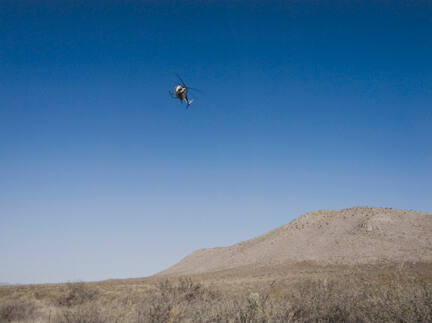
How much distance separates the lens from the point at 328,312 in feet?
29.1

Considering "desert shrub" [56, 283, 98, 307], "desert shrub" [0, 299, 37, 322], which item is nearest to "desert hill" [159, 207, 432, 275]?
"desert shrub" [56, 283, 98, 307]

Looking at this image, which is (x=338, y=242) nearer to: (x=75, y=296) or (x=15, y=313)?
(x=75, y=296)

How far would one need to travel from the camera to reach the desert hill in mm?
53219

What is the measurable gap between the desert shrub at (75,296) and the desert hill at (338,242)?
130 ft

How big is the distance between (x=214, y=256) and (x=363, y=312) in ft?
256

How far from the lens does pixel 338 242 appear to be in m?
62.5

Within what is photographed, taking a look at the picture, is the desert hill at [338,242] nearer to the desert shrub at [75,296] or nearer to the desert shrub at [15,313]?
the desert shrub at [75,296]

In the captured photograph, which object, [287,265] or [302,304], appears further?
[287,265]

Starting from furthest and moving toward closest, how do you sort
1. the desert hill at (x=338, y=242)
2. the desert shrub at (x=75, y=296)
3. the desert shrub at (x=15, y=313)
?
the desert hill at (x=338, y=242), the desert shrub at (x=75, y=296), the desert shrub at (x=15, y=313)

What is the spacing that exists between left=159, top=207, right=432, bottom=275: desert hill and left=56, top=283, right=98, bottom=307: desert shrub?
A: 39.7 metres

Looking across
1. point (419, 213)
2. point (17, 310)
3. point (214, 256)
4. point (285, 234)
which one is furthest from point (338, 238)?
point (17, 310)

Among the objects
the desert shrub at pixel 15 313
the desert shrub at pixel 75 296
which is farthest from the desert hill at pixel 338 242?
the desert shrub at pixel 15 313

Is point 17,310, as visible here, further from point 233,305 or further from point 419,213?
point 419,213

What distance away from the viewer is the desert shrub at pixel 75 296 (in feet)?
65.8
